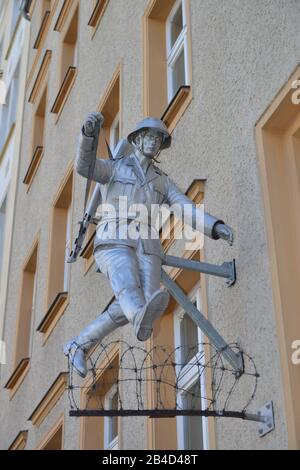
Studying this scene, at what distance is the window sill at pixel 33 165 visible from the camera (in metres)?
14.7

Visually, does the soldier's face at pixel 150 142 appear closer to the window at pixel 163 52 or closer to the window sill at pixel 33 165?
the window at pixel 163 52

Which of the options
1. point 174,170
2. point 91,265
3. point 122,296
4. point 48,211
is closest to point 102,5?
point 48,211

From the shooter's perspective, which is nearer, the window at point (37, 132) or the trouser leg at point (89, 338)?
the trouser leg at point (89, 338)

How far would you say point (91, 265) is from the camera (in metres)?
10.3

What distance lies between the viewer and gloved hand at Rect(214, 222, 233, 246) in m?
5.82

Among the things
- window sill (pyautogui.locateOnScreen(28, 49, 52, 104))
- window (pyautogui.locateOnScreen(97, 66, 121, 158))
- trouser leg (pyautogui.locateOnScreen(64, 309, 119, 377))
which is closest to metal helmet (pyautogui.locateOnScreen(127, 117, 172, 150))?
trouser leg (pyautogui.locateOnScreen(64, 309, 119, 377))

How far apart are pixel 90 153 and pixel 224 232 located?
980 mm

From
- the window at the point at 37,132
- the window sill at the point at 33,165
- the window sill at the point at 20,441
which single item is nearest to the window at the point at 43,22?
the window at the point at 37,132

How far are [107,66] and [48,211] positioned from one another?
261 centimetres

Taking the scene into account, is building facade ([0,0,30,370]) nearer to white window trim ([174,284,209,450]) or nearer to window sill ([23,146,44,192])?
window sill ([23,146,44,192])

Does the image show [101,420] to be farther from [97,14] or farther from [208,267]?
[97,14]

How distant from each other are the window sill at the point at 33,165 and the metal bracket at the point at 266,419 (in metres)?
9.51

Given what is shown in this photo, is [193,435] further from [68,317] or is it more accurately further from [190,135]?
[68,317]

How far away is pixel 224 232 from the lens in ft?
19.1
